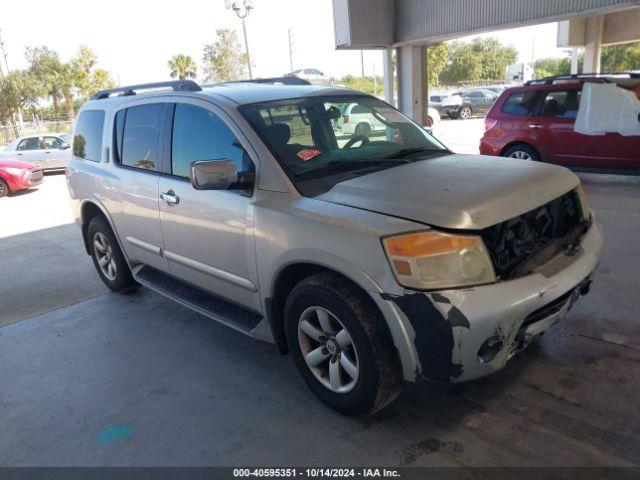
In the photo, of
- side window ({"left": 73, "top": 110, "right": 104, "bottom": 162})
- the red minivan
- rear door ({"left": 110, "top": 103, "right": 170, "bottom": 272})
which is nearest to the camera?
rear door ({"left": 110, "top": 103, "right": 170, "bottom": 272})

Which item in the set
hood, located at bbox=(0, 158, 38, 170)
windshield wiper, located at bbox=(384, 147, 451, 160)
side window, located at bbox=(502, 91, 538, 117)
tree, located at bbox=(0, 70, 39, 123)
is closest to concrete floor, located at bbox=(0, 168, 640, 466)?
windshield wiper, located at bbox=(384, 147, 451, 160)

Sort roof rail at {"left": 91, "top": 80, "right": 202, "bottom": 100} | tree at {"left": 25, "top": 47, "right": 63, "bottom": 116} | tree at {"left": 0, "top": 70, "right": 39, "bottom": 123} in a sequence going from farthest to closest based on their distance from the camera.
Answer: tree at {"left": 25, "top": 47, "right": 63, "bottom": 116}, tree at {"left": 0, "top": 70, "right": 39, "bottom": 123}, roof rail at {"left": 91, "top": 80, "right": 202, "bottom": 100}

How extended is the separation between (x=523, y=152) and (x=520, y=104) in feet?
2.81

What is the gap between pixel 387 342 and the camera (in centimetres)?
254

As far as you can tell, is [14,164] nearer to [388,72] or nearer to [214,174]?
A: [388,72]

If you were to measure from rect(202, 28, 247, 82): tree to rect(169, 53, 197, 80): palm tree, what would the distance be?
79.8 inches

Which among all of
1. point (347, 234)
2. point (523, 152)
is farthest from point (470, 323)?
point (523, 152)

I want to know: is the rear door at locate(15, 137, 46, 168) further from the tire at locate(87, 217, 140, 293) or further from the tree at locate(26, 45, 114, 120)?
the tree at locate(26, 45, 114, 120)

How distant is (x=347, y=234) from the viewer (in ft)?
8.33

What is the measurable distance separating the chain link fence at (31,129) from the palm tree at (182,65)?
17608 millimetres

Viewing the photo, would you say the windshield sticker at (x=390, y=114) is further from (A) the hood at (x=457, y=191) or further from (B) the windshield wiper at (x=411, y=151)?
(A) the hood at (x=457, y=191)

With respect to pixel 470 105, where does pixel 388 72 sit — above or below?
above

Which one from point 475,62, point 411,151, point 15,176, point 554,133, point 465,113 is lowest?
point 465,113

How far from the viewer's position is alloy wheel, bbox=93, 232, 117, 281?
4995mm
